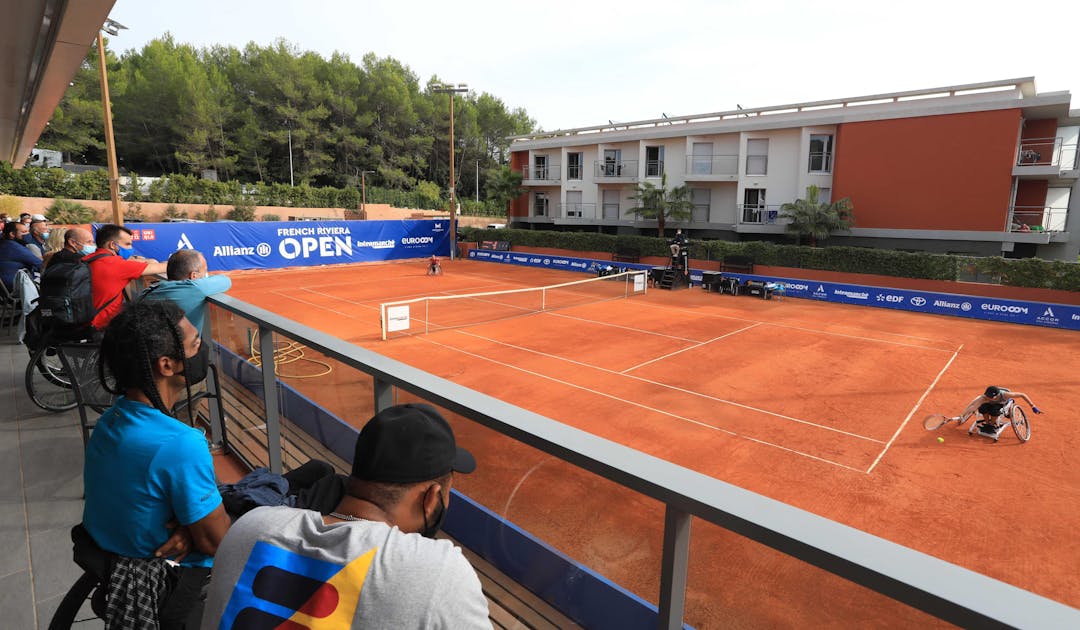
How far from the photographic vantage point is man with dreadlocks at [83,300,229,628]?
2.41 metres

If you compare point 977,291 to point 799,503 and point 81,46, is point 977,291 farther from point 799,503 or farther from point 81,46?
point 81,46

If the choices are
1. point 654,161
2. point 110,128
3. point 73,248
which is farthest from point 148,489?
point 654,161

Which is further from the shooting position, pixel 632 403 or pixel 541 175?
pixel 541 175

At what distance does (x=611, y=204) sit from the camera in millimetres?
44281

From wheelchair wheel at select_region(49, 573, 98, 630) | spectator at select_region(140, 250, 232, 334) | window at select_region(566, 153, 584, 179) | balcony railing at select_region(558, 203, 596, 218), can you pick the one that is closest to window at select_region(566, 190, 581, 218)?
balcony railing at select_region(558, 203, 596, 218)

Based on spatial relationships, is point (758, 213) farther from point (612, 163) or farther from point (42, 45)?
point (42, 45)

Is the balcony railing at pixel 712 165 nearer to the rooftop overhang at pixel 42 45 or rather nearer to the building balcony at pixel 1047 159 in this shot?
the building balcony at pixel 1047 159

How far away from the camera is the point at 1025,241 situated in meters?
27.3

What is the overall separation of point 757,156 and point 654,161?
779 centimetres

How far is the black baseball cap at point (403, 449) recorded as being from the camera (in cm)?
173

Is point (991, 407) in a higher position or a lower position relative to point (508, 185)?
lower

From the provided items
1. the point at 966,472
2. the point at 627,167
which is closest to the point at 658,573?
the point at 966,472

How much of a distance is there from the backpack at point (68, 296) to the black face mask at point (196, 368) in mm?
2692

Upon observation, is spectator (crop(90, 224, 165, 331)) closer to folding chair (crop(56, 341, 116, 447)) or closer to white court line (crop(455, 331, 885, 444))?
folding chair (crop(56, 341, 116, 447))
